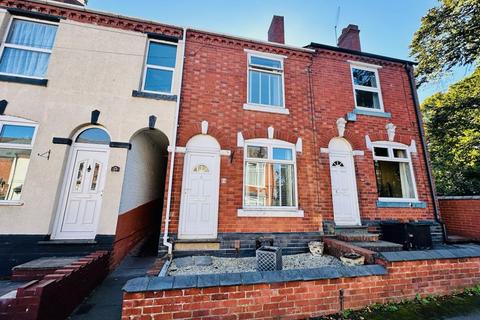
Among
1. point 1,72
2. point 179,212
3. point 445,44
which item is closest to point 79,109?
point 1,72

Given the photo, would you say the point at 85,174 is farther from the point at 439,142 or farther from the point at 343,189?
the point at 439,142

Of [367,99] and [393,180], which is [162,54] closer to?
[367,99]

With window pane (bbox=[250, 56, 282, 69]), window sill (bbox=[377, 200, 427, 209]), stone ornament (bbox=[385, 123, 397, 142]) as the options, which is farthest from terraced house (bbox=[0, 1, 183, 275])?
stone ornament (bbox=[385, 123, 397, 142])

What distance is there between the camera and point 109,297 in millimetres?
3730

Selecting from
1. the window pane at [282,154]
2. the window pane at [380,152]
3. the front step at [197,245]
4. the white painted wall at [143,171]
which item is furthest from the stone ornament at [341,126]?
the white painted wall at [143,171]

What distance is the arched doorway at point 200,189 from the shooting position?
5305mm

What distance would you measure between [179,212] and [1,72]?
19.9ft

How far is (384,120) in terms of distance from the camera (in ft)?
24.0

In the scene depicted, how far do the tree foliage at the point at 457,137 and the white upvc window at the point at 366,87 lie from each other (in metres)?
5.14

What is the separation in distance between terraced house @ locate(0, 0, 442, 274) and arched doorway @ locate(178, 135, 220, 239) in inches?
1.4

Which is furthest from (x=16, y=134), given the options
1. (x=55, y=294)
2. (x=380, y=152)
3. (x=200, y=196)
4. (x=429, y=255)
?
(x=380, y=152)

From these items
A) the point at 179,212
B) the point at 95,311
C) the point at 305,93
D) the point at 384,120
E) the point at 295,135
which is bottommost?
the point at 95,311

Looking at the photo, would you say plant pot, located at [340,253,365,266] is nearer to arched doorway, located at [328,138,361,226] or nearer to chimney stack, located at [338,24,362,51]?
arched doorway, located at [328,138,361,226]

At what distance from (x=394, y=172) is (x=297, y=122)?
402cm
